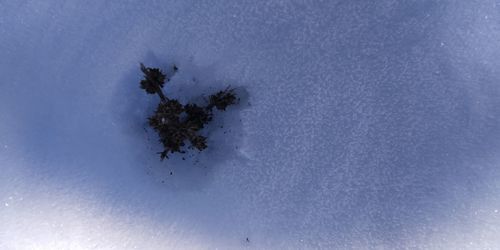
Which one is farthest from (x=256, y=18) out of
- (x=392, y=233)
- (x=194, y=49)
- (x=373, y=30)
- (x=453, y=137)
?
(x=392, y=233)

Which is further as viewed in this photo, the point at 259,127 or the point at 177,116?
the point at 259,127

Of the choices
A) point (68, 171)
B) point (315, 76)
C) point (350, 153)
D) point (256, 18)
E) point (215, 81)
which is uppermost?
point (256, 18)

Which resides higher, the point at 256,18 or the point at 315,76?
the point at 256,18

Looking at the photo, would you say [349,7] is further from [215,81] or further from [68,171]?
[68,171]

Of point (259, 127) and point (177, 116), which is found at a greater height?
point (259, 127)

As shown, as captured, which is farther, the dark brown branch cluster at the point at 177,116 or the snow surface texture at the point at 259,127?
the snow surface texture at the point at 259,127
